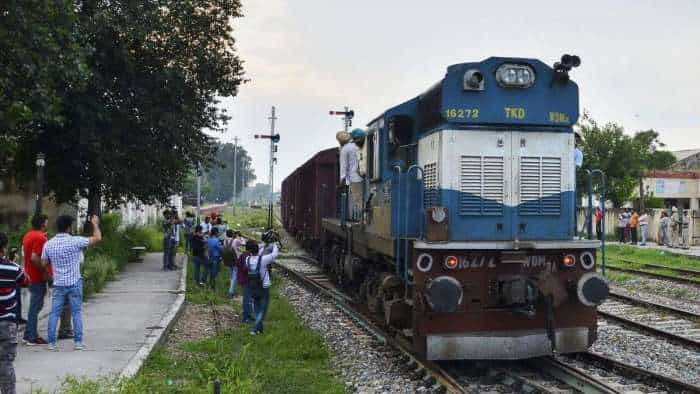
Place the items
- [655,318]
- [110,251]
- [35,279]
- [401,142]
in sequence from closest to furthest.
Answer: [35,279], [401,142], [655,318], [110,251]

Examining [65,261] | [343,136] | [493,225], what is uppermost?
[343,136]

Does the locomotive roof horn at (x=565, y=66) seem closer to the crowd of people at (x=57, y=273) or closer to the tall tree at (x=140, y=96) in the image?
the crowd of people at (x=57, y=273)

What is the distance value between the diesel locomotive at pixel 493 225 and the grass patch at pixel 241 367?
4.29 feet

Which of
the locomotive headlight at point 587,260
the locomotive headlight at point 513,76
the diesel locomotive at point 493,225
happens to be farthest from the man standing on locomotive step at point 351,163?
the locomotive headlight at point 587,260

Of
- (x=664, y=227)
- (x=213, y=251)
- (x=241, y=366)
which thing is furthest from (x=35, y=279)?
(x=664, y=227)

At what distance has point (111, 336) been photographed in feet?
34.9

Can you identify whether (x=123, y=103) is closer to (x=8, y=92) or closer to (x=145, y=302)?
(x=8, y=92)

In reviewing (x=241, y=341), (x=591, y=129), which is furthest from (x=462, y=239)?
(x=591, y=129)

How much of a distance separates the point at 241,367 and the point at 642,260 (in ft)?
61.5

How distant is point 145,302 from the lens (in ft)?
48.1

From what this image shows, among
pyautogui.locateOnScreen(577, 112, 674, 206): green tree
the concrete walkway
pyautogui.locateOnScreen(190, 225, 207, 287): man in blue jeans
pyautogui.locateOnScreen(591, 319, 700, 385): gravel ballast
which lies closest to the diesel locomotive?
pyautogui.locateOnScreen(591, 319, 700, 385): gravel ballast

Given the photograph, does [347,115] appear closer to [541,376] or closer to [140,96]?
[140,96]

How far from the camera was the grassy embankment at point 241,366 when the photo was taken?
25.7 ft

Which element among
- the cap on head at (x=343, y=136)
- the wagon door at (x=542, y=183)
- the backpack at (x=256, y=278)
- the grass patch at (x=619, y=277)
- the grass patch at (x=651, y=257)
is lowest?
the grass patch at (x=619, y=277)
